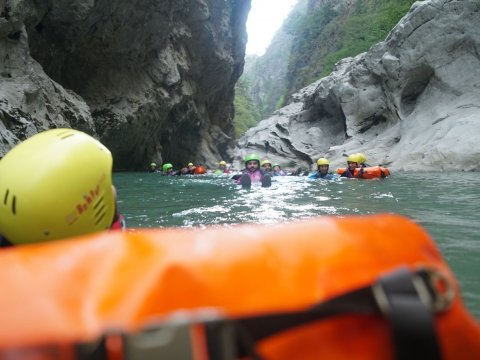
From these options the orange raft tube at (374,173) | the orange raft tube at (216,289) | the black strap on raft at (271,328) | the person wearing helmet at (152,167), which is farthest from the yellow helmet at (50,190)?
the person wearing helmet at (152,167)

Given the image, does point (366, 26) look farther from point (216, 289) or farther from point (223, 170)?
point (216, 289)

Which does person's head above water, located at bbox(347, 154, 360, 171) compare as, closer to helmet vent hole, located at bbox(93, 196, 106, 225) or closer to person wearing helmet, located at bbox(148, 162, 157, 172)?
helmet vent hole, located at bbox(93, 196, 106, 225)

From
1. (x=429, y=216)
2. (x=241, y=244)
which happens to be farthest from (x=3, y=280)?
(x=429, y=216)

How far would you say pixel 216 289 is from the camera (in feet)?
2.82

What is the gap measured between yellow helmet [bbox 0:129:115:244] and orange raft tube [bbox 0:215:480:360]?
912mm

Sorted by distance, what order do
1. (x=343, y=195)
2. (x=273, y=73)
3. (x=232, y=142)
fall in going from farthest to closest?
(x=273, y=73) < (x=232, y=142) < (x=343, y=195)

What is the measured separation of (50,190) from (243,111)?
245ft

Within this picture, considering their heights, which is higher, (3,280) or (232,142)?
(3,280)

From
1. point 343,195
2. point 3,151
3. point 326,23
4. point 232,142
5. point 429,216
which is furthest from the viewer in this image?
point 326,23

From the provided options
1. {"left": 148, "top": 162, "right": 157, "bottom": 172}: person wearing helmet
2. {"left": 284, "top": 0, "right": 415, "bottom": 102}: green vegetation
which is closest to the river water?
{"left": 148, "top": 162, "right": 157, "bottom": 172}: person wearing helmet

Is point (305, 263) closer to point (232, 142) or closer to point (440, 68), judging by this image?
point (440, 68)

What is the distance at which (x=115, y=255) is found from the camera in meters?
0.91

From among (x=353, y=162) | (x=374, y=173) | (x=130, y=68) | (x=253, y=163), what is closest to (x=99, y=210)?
(x=253, y=163)

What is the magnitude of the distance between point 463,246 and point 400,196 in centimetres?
412
